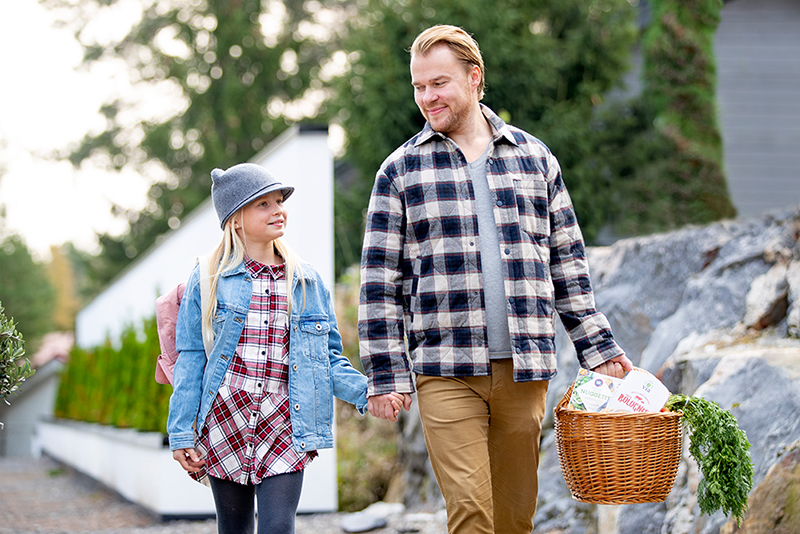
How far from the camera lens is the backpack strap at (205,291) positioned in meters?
2.79

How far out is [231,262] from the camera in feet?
9.45

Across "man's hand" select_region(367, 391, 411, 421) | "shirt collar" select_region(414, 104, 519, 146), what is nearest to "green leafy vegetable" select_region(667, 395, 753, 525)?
"man's hand" select_region(367, 391, 411, 421)

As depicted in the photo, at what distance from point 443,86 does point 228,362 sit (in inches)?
46.7

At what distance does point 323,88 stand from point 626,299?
14602 millimetres

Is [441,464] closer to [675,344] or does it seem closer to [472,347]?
[472,347]

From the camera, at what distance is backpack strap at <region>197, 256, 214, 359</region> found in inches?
110

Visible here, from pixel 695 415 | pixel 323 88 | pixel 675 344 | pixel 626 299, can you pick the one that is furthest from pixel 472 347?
pixel 323 88

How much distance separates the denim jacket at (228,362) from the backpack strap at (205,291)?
3cm

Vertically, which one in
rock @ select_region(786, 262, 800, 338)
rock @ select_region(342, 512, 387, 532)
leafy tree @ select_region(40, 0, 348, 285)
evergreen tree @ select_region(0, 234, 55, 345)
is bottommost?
rock @ select_region(342, 512, 387, 532)

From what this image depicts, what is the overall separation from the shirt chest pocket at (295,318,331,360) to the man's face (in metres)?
0.81

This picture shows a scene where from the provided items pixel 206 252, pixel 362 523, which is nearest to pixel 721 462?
pixel 362 523

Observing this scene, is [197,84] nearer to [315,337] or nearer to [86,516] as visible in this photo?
[86,516]

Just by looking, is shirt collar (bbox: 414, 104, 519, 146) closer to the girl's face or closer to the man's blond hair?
the man's blond hair

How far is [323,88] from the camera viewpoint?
61.4ft
